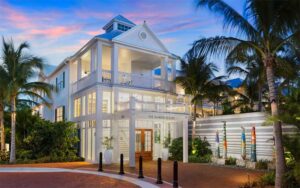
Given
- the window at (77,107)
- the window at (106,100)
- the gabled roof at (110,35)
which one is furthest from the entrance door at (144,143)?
the gabled roof at (110,35)

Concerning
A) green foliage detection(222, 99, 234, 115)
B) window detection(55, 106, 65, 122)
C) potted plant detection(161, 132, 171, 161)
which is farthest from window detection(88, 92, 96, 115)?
green foliage detection(222, 99, 234, 115)

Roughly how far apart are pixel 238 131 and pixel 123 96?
26.2 ft

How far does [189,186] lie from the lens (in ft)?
35.6

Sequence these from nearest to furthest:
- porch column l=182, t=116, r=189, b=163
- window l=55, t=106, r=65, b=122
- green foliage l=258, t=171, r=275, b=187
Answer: green foliage l=258, t=171, r=275, b=187, porch column l=182, t=116, r=189, b=163, window l=55, t=106, r=65, b=122

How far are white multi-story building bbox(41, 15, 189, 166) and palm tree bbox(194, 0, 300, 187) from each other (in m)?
8.77

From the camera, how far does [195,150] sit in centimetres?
2014

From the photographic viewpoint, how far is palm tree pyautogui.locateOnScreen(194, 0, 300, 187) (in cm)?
→ 920

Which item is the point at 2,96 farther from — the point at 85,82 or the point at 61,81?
the point at 61,81

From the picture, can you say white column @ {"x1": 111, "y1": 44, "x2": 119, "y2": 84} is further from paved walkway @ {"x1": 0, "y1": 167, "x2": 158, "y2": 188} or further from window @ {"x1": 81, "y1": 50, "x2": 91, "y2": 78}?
paved walkway @ {"x1": 0, "y1": 167, "x2": 158, "y2": 188}

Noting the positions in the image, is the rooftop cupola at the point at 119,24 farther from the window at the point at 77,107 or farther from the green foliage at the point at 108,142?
the green foliage at the point at 108,142

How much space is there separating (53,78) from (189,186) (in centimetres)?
2240

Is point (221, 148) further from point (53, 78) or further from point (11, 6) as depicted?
point (53, 78)

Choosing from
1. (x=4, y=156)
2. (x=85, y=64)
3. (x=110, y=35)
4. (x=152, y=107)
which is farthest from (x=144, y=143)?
(x=4, y=156)

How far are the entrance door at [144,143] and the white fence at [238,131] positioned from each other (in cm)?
297
